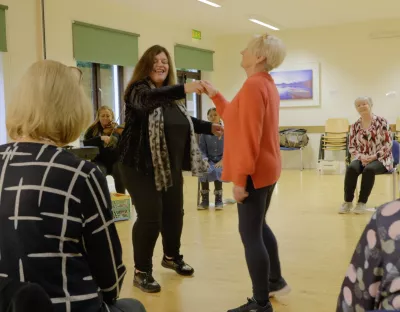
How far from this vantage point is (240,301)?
2.69 meters

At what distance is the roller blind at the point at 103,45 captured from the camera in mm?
6855

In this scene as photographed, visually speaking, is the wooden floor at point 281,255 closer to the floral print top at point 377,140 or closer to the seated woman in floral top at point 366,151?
the seated woman in floral top at point 366,151

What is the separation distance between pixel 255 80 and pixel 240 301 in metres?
1.21

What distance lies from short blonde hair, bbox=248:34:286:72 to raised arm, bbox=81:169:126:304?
123 centimetres

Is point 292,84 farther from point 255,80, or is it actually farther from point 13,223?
point 13,223

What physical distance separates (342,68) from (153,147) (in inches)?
315

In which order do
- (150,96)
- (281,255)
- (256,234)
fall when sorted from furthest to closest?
(281,255), (150,96), (256,234)

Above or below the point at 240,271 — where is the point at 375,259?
above

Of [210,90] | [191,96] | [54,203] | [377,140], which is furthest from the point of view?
[191,96]

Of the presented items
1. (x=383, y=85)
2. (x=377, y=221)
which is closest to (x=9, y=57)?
(x=377, y=221)

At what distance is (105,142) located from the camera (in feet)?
17.5

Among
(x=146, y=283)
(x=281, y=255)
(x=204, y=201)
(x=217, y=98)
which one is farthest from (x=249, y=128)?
(x=204, y=201)

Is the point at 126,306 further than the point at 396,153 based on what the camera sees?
No

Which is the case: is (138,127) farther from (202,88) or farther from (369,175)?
(369,175)
